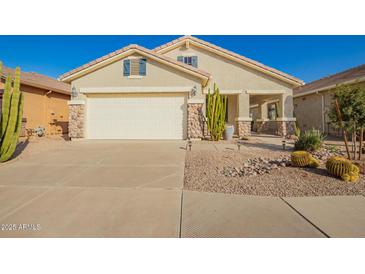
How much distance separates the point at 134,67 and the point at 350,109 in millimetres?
9660

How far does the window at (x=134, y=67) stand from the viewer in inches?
400

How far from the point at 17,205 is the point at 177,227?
294cm

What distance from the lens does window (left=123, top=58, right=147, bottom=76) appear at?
33.3ft

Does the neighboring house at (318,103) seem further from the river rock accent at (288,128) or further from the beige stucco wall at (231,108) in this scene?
the beige stucco wall at (231,108)

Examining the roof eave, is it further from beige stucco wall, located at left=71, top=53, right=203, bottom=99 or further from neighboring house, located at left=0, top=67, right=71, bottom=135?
neighboring house, located at left=0, top=67, right=71, bottom=135

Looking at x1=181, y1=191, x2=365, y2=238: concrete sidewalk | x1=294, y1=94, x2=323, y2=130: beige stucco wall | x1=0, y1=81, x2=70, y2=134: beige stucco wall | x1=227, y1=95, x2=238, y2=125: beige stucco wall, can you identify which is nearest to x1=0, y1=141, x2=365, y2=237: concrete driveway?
x1=181, y1=191, x2=365, y2=238: concrete sidewalk

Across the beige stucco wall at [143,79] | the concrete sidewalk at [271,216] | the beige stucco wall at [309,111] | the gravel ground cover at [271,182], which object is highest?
the beige stucco wall at [143,79]

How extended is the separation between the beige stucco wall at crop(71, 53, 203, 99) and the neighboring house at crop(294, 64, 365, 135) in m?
10.2

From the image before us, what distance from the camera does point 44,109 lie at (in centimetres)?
1348

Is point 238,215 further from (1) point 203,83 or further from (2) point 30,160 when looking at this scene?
(1) point 203,83

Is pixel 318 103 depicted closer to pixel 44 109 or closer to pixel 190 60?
pixel 190 60

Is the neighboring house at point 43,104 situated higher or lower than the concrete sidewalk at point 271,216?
higher

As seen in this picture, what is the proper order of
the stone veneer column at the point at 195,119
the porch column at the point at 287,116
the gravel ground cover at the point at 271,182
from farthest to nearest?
the porch column at the point at 287,116
the stone veneer column at the point at 195,119
the gravel ground cover at the point at 271,182

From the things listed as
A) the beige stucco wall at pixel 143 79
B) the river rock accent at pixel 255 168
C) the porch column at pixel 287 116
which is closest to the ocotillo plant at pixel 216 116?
the beige stucco wall at pixel 143 79
